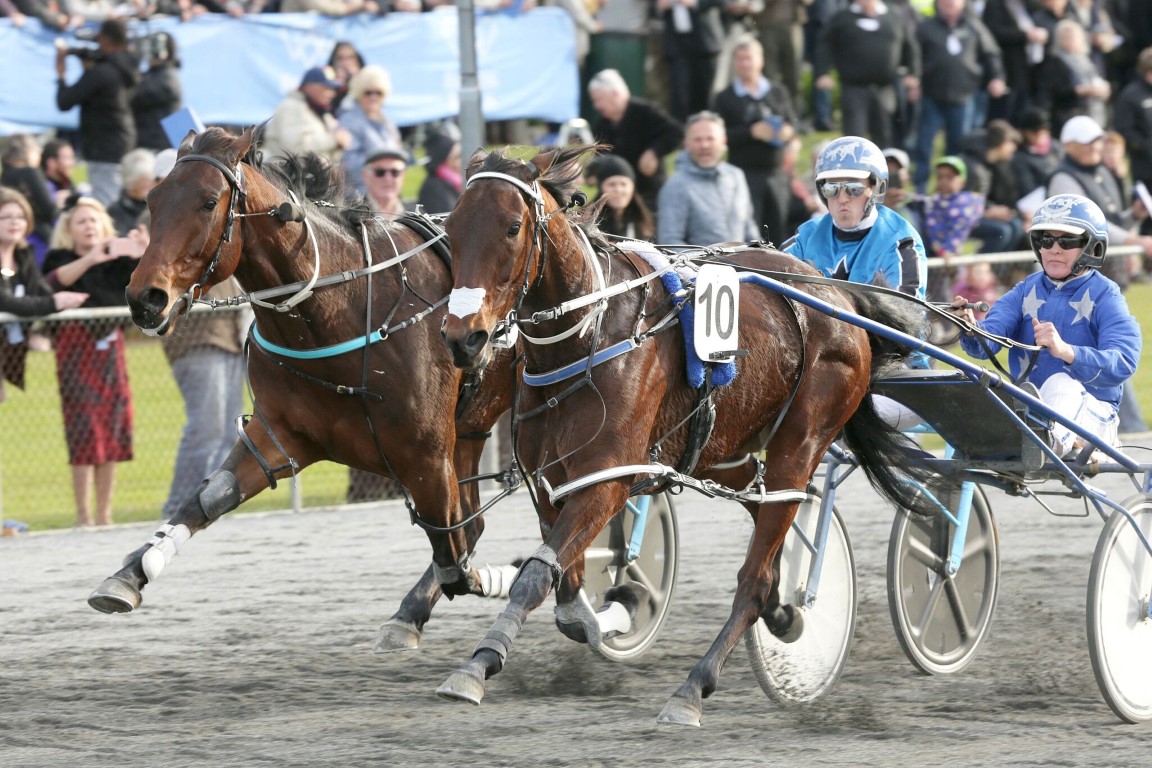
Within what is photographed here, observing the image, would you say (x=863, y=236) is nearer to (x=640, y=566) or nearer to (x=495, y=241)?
(x=640, y=566)

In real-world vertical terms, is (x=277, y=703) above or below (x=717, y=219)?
below

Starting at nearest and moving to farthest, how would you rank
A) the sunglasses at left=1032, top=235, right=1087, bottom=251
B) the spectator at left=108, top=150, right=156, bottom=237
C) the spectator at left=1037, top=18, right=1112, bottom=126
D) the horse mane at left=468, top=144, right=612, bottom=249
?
1. the horse mane at left=468, top=144, right=612, bottom=249
2. the sunglasses at left=1032, top=235, right=1087, bottom=251
3. the spectator at left=108, top=150, right=156, bottom=237
4. the spectator at left=1037, top=18, right=1112, bottom=126

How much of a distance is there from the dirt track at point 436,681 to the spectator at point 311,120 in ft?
10.5

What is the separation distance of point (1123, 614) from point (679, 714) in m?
1.53

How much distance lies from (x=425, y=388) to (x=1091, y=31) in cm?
1330

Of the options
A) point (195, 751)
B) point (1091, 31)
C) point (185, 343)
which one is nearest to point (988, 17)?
point (1091, 31)

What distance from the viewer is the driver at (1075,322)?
5.70 meters

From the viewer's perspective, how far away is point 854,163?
6066 mm

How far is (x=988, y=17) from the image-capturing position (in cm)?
1606

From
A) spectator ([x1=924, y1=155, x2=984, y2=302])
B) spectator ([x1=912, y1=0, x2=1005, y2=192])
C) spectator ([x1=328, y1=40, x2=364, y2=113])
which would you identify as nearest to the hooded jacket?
spectator ([x1=328, y1=40, x2=364, y2=113])

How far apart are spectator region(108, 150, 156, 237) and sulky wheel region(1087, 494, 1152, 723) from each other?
5396 millimetres

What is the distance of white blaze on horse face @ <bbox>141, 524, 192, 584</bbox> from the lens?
5.24 meters

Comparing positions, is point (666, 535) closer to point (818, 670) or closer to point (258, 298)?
point (818, 670)

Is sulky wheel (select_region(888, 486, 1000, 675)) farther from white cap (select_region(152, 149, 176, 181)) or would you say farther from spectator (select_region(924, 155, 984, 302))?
spectator (select_region(924, 155, 984, 302))
